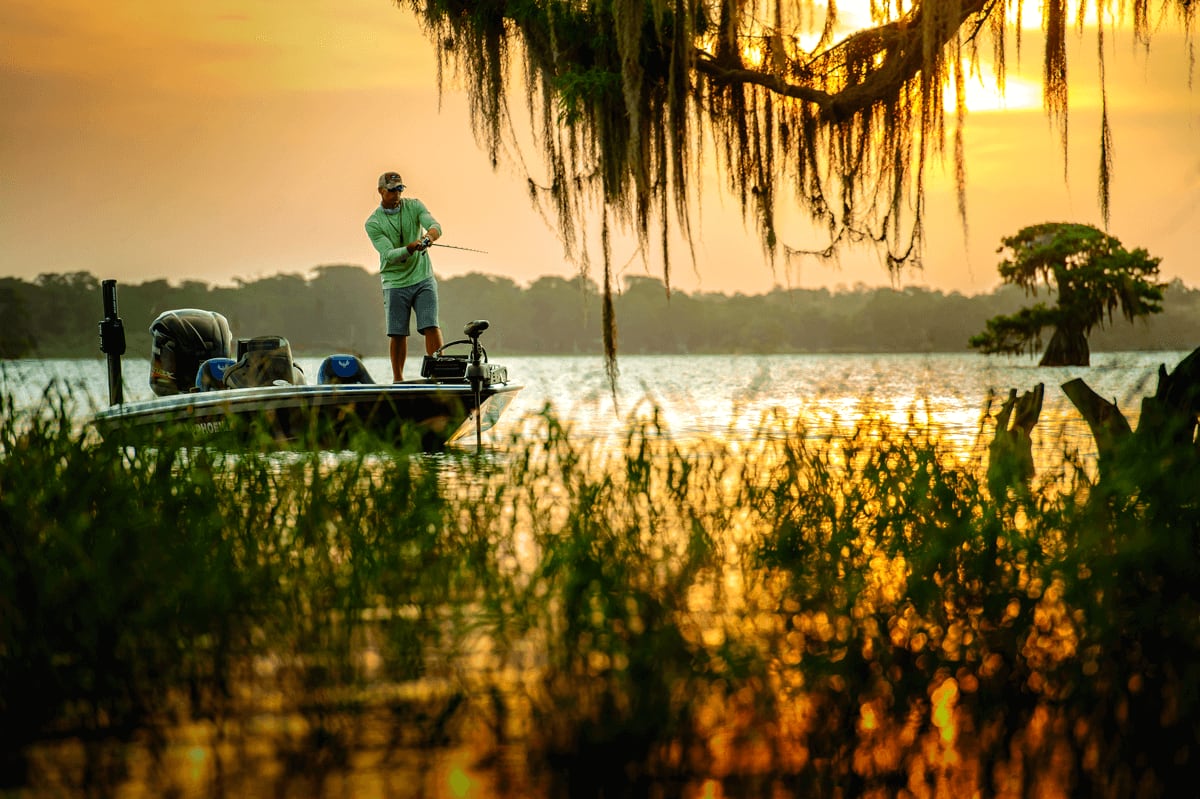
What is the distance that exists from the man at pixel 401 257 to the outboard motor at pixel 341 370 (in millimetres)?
428

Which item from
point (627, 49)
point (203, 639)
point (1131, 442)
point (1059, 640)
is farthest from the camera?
point (627, 49)

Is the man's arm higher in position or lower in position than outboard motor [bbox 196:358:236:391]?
higher

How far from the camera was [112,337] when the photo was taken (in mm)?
11773

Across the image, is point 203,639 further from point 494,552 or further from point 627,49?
point 627,49

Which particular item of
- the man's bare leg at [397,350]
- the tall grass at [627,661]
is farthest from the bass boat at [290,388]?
the tall grass at [627,661]

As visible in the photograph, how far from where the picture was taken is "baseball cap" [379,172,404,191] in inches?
440

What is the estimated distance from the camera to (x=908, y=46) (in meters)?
5.93

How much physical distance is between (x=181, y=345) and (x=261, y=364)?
1.81m

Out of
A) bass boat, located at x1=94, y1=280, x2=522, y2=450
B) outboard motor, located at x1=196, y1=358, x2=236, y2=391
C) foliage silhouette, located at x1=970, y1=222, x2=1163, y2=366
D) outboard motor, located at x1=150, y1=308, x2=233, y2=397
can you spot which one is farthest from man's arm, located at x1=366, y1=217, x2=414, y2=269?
foliage silhouette, located at x1=970, y1=222, x2=1163, y2=366

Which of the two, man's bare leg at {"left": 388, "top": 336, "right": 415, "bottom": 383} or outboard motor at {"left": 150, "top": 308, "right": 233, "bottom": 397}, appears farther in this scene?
outboard motor at {"left": 150, "top": 308, "right": 233, "bottom": 397}

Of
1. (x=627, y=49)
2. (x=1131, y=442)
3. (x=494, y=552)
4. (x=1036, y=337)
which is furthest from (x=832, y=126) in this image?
(x=1036, y=337)

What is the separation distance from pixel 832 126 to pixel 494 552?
2985 mm

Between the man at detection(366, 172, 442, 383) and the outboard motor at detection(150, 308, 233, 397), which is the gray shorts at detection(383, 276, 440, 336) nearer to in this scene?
the man at detection(366, 172, 442, 383)

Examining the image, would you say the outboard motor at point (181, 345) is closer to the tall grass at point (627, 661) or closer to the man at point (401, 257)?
→ the man at point (401, 257)
